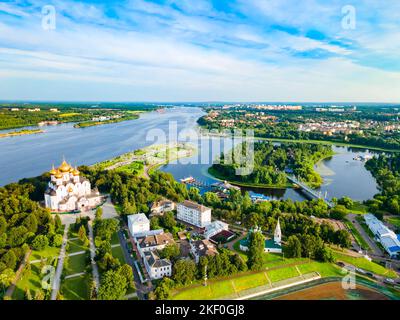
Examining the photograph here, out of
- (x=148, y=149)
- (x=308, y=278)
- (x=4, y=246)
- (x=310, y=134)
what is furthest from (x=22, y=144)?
(x=310, y=134)

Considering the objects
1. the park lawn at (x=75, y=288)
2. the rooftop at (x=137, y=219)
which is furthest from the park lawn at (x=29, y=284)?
the rooftop at (x=137, y=219)

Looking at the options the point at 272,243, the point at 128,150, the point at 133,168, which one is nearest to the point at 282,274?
the point at 272,243

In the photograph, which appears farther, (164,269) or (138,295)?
(164,269)

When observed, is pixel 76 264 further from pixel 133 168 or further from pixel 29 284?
pixel 133 168

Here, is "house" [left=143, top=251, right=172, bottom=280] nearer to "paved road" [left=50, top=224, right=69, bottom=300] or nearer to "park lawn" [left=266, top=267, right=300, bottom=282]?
"paved road" [left=50, top=224, right=69, bottom=300]

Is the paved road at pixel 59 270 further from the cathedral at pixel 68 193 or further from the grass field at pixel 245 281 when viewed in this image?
the grass field at pixel 245 281
